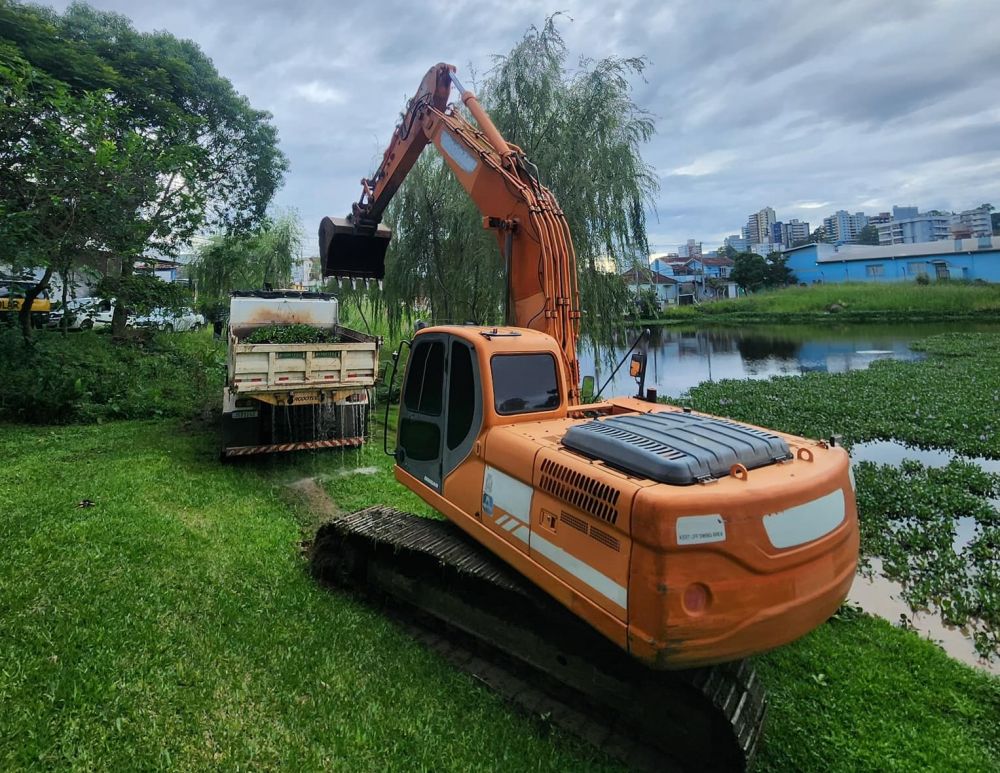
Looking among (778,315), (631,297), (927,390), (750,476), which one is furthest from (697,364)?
(778,315)

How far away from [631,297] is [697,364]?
12.9m

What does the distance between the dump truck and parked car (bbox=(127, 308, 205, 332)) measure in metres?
4.32

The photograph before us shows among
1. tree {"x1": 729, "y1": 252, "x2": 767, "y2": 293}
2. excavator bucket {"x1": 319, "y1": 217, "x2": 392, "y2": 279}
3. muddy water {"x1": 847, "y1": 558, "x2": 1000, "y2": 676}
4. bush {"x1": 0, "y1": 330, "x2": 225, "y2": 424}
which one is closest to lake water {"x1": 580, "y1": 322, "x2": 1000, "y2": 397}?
excavator bucket {"x1": 319, "y1": 217, "x2": 392, "y2": 279}

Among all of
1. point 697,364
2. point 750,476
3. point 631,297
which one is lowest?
point 697,364

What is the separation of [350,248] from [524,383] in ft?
15.3

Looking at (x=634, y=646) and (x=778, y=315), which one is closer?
(x=634, y=646)

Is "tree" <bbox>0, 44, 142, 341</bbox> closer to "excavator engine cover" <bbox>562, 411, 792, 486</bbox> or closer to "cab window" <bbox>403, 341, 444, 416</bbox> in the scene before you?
"cab window" <bbox>403, 341, 444, 416</bbox>

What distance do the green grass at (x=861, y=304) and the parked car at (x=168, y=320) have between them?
122 feet

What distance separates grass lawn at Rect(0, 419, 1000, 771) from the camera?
268 cm

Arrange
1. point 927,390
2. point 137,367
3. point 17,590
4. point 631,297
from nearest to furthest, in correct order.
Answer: point 17,590, point 631,297, point 137,367, point 927,390

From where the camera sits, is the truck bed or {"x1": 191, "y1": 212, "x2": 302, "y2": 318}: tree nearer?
the truck bed

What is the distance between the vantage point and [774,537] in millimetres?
2330

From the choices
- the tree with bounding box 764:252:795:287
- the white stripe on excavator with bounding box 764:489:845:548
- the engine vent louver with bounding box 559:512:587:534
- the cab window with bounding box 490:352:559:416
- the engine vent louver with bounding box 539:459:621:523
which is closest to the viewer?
the white stripe on excavator with bounding box 764:489:845:548

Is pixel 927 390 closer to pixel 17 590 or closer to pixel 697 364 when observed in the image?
pixel 697 364
